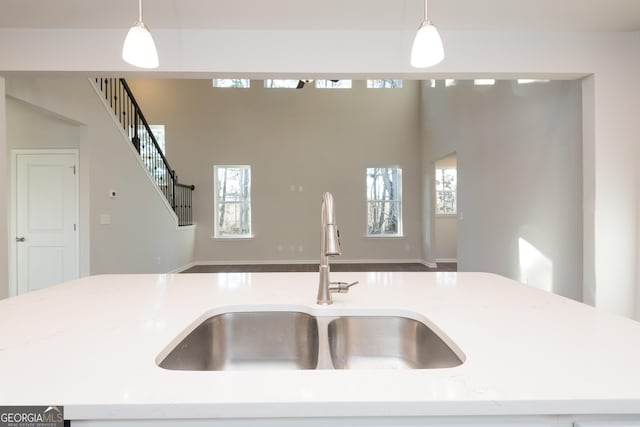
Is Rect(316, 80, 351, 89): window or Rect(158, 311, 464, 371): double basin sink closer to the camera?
Rect(158, 311, 464, 371): double basin sink

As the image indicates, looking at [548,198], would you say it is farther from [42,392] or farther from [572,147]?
[42,392]

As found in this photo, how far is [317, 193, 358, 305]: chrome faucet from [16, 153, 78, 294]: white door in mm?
3899

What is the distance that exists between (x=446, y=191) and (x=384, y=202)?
151 centimetres

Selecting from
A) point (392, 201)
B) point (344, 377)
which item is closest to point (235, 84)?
point (392, 201)

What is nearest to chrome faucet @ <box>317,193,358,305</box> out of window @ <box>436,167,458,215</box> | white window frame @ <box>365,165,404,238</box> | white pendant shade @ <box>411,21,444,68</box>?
white pendant shade @ <box>411,21,444,68</box>

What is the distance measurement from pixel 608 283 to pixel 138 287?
10.9 feet

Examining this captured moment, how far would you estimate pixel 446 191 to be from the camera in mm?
7789

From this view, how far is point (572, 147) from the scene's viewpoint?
3.02 m

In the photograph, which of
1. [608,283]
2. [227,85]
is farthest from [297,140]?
[608,283]

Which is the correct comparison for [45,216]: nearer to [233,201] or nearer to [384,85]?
[233,201]

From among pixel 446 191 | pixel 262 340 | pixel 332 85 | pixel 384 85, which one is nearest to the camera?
pixel 262 340

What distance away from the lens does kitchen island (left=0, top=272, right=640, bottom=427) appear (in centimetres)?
54

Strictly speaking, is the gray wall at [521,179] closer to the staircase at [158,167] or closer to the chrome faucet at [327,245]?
the chrome faucet at [327,245]

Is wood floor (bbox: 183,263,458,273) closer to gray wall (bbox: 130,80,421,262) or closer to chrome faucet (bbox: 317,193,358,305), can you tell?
gray wall (bbox: 130,80,421,262)
